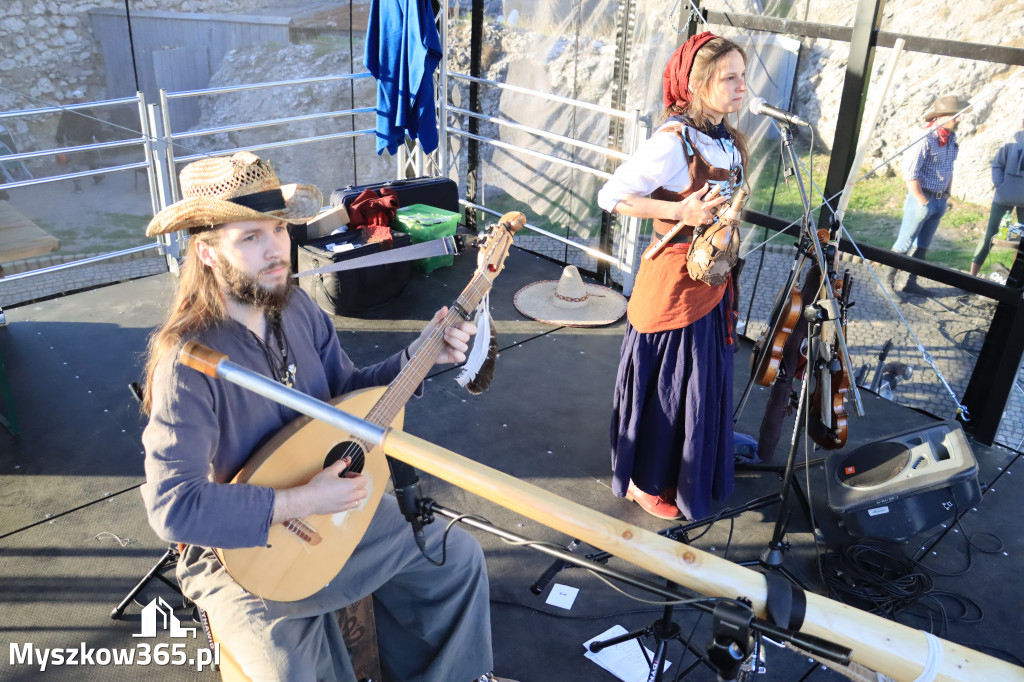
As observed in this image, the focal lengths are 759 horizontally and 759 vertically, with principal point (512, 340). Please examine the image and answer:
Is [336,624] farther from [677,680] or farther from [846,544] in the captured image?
[846,544]

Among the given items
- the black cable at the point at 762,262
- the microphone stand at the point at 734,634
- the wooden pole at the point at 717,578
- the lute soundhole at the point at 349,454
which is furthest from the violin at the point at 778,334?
the wooden pole at the point at 717,578

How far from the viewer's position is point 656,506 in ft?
10.4

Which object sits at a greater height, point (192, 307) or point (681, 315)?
point (192, 307)

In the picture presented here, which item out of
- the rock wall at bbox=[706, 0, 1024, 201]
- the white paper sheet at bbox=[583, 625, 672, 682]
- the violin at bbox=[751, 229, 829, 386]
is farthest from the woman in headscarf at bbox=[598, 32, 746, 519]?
the rock wall at bbox=[706, 0, 1024, 201]

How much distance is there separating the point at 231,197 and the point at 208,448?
59 centimetres

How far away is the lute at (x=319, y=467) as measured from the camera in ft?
6.02

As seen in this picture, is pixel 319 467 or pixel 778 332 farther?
pixel 778 332

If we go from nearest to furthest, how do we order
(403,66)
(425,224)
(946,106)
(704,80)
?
(704,80), (946,106), (425,224), (403,66)

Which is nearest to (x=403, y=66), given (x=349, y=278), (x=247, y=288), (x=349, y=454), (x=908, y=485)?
(x=349, y=278)

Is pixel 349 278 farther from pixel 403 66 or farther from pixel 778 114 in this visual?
pixel 778 114

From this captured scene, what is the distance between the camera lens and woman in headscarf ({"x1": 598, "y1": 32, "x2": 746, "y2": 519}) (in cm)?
263

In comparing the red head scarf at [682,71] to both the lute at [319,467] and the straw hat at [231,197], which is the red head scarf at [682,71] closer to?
the lute at [319,467]

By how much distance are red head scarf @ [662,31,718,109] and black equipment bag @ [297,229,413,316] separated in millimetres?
2396

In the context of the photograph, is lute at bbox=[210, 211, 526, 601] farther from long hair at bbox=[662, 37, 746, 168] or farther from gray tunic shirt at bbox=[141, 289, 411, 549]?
long hair at bbox=[662, 37, 746, 168]
